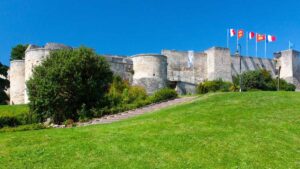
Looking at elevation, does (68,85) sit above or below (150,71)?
below

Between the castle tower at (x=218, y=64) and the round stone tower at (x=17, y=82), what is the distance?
22.1 metres

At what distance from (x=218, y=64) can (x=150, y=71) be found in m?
12.0

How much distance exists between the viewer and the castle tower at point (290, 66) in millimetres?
64188

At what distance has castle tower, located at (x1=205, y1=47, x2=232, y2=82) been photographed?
193ft

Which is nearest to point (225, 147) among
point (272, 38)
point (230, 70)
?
point (230, 70)

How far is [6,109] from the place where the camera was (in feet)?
123

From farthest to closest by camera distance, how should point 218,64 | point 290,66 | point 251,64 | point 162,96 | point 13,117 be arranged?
1. point 290,66
2. point 251,64
3. point 218,64
4. point 162,96
5. point 13,117

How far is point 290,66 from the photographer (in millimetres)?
64500

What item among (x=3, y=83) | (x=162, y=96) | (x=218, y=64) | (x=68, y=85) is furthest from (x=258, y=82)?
(x=68, y=85)

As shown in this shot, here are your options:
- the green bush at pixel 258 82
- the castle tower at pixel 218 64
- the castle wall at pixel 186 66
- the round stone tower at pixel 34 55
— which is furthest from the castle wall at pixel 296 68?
the round stone tower at pixel 34 55

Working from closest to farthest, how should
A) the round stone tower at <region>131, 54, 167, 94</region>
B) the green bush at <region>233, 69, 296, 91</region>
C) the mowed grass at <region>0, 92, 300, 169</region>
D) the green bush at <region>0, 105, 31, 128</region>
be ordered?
the mowed grass at <region>0, 92, 300, 169</region>
the green bush at <region>0, 105, 31, 128</region>
the round stone tower at <region>131, 54, 167, 94</region>
the green bush at <region>233, 69, 296, 91</region>

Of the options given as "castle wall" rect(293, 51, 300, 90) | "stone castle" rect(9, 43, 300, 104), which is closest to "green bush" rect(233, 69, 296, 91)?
"stone castle" rect(9, 43, 300, 104)

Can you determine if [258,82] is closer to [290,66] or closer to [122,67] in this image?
[290,66]

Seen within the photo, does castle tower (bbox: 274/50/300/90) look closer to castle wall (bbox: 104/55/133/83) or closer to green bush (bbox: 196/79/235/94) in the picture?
green bush (bbox: 196/79/235/94)
